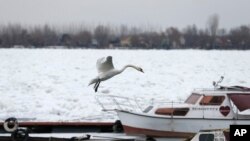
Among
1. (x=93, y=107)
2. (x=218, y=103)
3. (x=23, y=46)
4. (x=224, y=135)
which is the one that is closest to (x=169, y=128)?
(x=218, y=103)

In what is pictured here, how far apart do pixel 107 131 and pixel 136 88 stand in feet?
57.2

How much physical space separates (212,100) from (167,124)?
1.45 metres

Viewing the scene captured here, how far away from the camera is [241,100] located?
18.0m

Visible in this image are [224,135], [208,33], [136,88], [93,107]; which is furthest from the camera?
[208,33]

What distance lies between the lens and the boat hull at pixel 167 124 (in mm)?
17844

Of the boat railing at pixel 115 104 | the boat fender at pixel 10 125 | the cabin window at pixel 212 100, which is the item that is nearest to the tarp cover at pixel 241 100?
the cabin window at pixel 212 100

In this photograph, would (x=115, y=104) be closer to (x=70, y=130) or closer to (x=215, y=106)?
(x=70, y=130)

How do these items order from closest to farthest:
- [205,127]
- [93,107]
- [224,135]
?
[224,135], [205,127], [93,107]

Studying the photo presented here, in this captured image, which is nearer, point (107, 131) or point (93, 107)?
point (107, 131)

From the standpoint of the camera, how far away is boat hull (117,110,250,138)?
17844 millimetres

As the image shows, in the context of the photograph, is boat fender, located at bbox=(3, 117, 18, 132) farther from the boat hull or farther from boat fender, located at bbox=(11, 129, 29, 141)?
the boat hull

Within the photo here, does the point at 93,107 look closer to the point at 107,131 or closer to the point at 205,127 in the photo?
the point at 107,131

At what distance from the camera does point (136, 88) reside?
3716 centimetres

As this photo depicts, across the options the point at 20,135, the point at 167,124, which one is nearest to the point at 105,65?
the point at 167,124
